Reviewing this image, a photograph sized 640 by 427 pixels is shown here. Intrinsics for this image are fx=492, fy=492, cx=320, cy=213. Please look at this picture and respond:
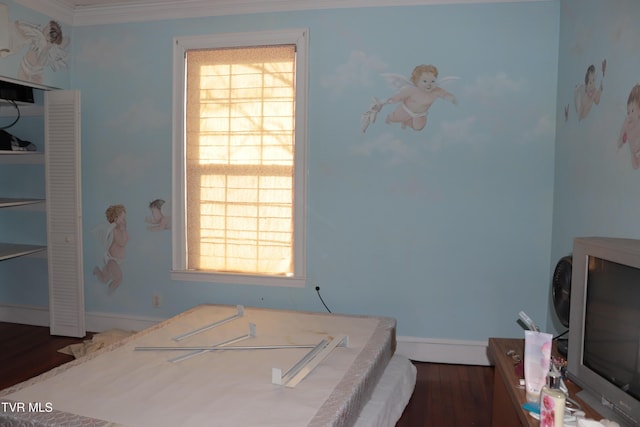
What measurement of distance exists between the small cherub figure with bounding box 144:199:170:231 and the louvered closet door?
513 millimetres

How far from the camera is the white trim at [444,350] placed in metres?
3.30

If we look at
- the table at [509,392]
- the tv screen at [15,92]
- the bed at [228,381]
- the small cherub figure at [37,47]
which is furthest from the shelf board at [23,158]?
the table at [509,392]

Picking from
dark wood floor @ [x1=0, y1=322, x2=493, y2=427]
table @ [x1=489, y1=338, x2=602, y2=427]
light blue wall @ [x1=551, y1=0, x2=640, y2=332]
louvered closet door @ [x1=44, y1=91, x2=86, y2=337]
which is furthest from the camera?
louvered closet door @ [x1=44, y1=91, x2=86, y2=337]

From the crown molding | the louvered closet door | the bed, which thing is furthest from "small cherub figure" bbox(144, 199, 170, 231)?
the crown molding

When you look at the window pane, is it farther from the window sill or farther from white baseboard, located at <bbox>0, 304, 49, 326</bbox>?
white baseboard, located at <bbox>0, 304, 49, 326</bbox>

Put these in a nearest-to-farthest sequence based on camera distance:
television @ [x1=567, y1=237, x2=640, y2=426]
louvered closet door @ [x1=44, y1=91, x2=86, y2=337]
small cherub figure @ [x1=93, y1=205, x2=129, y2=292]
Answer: television @ [x1=567, y1=237, x2=640, y2=426]
louvered closet door @ [x1=44, y1=91, x2=86, y2=337]
small cherub figure @ [x1=93, y1=205, x2=129, y2=292]

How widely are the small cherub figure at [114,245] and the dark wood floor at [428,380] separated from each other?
0.51m

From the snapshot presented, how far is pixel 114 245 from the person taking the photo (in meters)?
3.85

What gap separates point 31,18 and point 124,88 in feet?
2.43

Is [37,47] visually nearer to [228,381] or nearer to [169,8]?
[169,8]

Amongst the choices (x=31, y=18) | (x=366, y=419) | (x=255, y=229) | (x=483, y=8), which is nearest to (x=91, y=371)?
(x=366, y=419)

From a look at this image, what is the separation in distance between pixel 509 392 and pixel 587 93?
1.66 metres

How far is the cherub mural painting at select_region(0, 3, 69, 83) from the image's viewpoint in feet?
10.8

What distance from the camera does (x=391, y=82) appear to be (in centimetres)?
330
